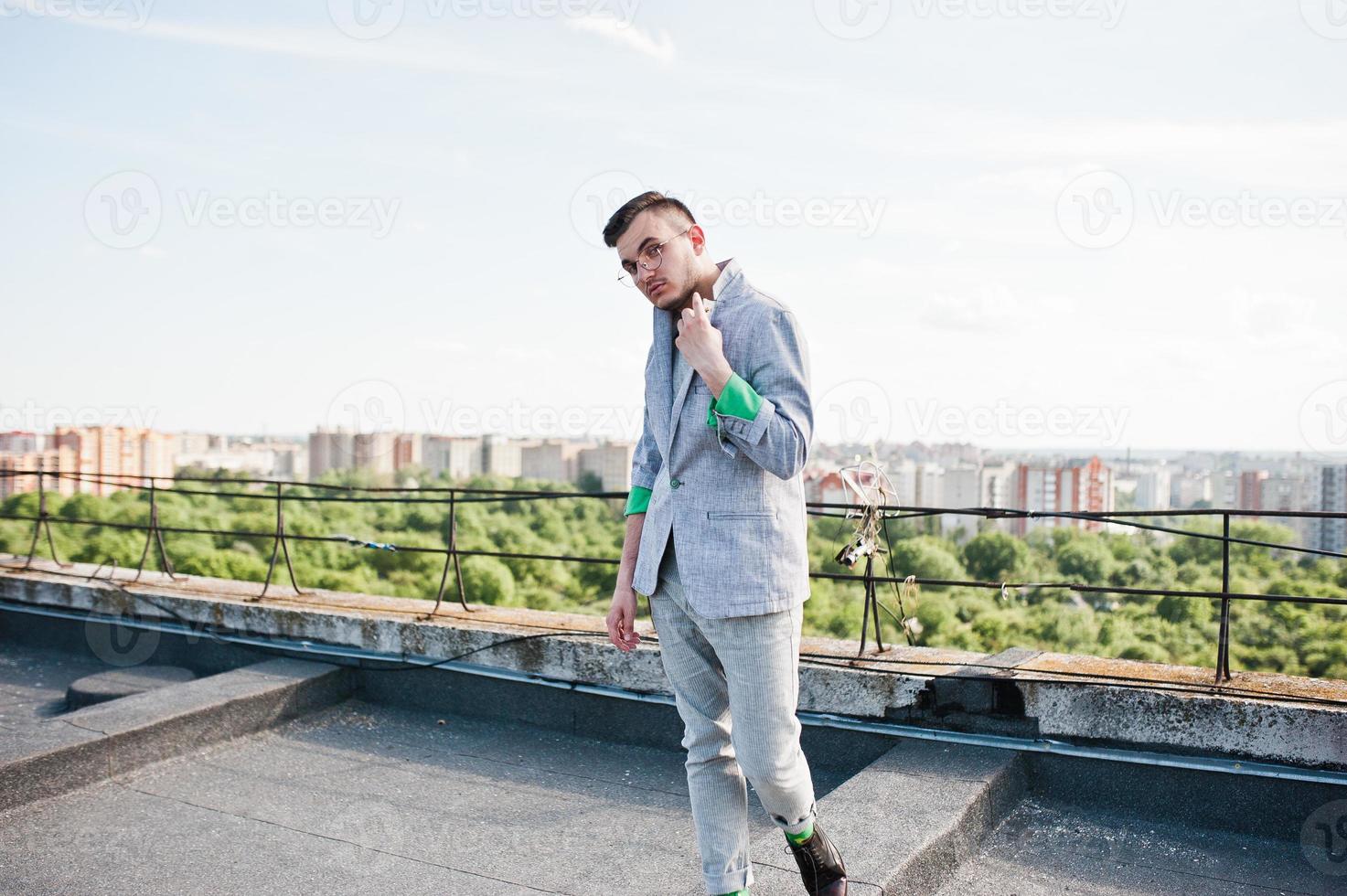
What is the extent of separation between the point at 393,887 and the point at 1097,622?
1963 inches

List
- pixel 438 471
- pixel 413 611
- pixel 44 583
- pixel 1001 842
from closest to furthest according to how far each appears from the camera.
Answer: pixel 1001 842 < pixel 413 611 < pixel 44 583 < pixel 438 471

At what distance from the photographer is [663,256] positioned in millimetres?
2057

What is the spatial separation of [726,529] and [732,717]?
1.29 feet

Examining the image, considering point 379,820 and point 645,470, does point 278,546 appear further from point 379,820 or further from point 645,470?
point 645,470

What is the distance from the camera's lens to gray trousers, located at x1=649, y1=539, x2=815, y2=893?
6.64 ft

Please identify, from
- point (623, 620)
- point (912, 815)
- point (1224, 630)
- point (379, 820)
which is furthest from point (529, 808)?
point (1224, 630)

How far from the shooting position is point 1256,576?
49.5 meters

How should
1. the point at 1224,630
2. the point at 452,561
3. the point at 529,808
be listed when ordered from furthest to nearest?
the point at 452,561 < the point at 529,808 < the point at 1224,630

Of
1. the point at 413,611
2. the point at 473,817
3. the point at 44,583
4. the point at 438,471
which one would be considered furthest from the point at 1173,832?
the point at 438,471

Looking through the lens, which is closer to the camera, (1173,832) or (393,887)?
(393,887)

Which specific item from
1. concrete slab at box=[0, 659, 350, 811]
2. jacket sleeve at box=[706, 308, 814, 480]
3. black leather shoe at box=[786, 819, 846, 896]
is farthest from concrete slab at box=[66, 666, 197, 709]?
jacket sleeve at box=[706, 308, 814, 480]

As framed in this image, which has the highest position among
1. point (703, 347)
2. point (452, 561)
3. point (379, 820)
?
point (703, 347)

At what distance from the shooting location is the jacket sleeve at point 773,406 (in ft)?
6.22

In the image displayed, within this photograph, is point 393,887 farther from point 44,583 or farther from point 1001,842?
point 44,583
